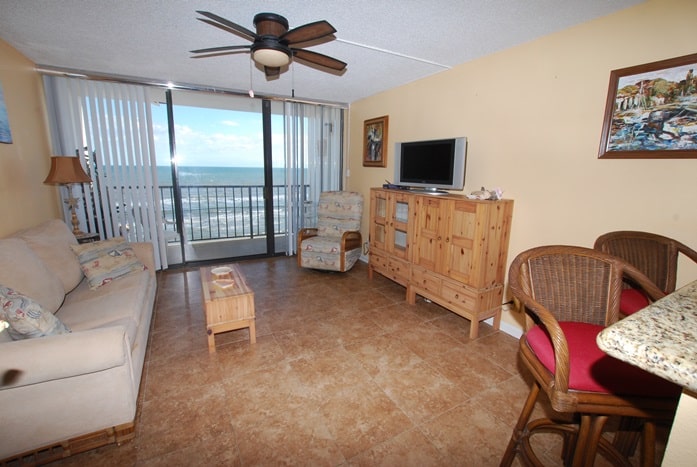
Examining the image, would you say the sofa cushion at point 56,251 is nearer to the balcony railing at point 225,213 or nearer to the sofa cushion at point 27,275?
the sofa cushion at point 27,275

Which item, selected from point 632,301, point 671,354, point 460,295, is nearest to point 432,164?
point 460,295

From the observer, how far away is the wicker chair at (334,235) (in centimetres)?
401

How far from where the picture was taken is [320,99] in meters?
4.56

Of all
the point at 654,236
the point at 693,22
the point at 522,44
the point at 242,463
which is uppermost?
the point at 522,44

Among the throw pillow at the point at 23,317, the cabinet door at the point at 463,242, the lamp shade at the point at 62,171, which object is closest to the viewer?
the throw pillow at the point at 23,317

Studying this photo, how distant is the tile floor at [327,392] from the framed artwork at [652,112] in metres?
1.63

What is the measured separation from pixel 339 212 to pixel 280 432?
3128 millimetres

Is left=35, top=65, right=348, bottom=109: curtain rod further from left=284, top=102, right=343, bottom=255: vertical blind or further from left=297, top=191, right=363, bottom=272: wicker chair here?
left=297, top=191, right=363, bottom=272: wicker chair

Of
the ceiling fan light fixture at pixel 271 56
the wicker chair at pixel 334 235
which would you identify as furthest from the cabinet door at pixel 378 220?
the ceiling fan light fixture at pixel 271 56

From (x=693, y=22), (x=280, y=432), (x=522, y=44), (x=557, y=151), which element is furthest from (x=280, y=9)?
(x=280, y=432)

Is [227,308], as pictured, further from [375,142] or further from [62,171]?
[375,142]

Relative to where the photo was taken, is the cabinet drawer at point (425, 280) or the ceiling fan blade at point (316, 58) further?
the cabinet drawer at point (425, 280)

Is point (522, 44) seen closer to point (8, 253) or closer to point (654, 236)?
point (654, 236)

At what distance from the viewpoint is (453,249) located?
9.06 feet
